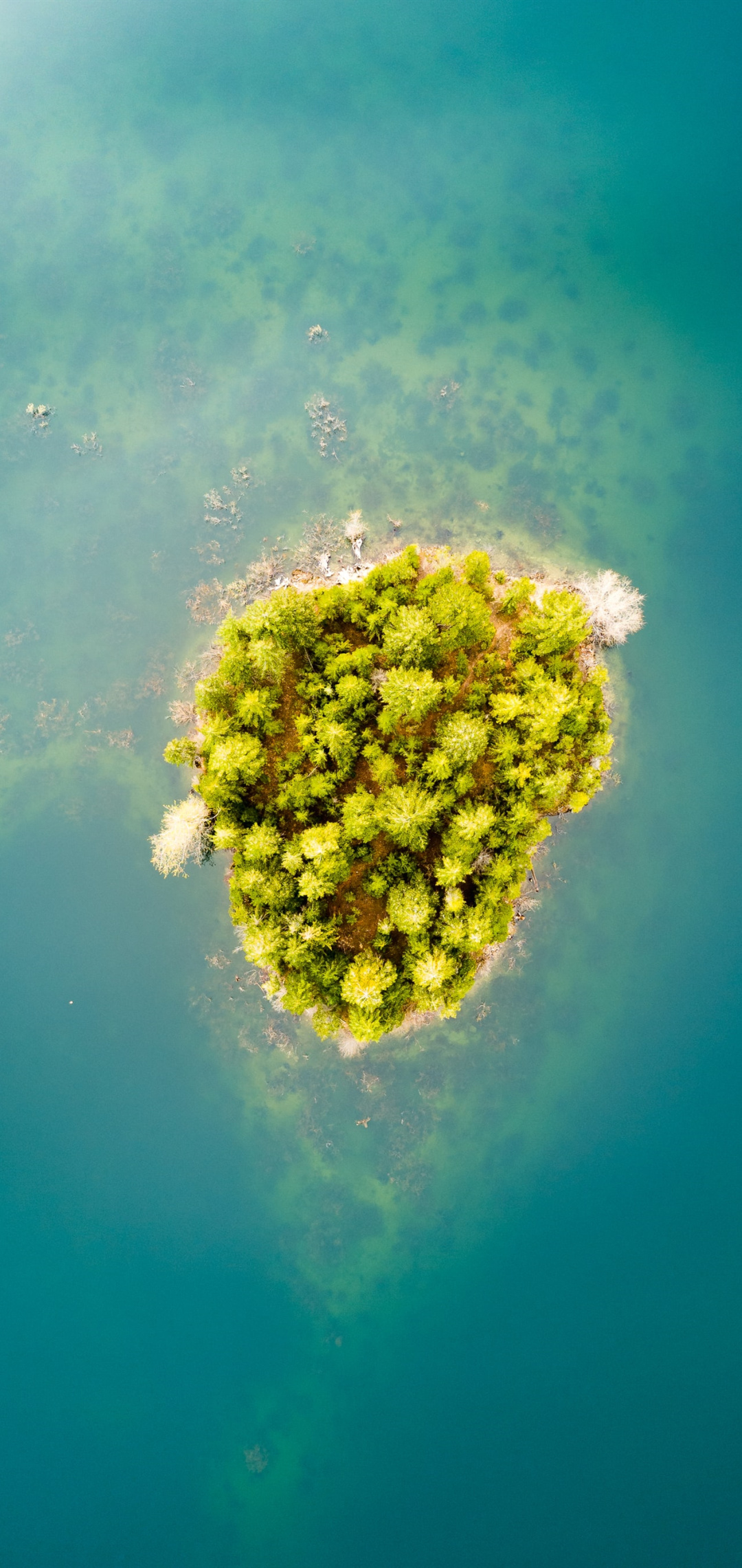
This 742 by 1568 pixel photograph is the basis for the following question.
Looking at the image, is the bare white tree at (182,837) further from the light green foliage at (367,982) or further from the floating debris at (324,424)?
the floating debris at (324,424)

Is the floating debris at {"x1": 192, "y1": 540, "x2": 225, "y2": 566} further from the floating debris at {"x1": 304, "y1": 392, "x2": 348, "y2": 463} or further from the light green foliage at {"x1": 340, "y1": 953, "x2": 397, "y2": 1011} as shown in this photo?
the light green foliage at {"x1": 340, "y1": 953, "x2": 397, "y2": 1011}

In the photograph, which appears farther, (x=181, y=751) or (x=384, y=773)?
(x=181, y=751)

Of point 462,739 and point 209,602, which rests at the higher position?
point 209,602

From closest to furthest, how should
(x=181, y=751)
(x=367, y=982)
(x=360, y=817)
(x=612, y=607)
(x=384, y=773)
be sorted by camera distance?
1. (x=367, y=982)
2. (x=360, y=817)
3. (x=384, y=773)
4. (x=181, y=751)
5. (x=612, y=607)

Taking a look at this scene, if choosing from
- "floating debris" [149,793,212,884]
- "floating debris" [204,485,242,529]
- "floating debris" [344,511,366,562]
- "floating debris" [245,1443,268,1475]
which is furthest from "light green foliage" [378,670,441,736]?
"floating debris" [245,1443,268,1475]

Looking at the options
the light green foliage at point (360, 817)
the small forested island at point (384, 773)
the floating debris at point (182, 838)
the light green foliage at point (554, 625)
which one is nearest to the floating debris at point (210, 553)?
the small forested island at point (384, 773)

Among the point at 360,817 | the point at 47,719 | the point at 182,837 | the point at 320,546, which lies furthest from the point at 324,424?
the point at 182,837

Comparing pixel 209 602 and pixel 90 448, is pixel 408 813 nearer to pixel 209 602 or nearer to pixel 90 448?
pixel 209 602
